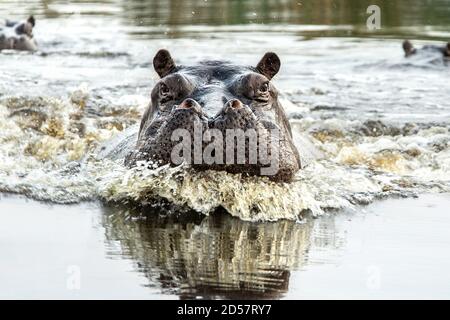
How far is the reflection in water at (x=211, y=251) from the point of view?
4512 millimetres

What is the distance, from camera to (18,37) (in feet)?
52.9

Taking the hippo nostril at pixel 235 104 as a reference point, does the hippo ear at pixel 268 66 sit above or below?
above

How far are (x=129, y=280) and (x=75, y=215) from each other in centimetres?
156

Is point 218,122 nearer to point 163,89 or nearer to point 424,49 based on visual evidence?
point 163,89

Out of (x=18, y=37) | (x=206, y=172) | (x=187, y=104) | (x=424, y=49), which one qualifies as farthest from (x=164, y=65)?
(x=18, y=37)

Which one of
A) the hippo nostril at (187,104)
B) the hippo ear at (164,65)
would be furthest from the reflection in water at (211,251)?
the hippo ear at (164,65)

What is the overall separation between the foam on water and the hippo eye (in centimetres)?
56

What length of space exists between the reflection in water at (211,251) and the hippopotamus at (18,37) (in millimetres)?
10488

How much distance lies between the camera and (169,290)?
4.41 m

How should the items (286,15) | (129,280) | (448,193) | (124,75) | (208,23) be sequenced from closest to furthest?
1. (129,280)
2. (448,193)
3. (124,75)
4. (208,23)
5. (286,15)

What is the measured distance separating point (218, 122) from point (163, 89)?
2.83ft

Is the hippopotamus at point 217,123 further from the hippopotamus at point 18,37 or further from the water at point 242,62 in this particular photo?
the hippopotamus at point 18,37

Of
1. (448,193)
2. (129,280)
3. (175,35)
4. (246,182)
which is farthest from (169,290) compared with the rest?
(175,35)
